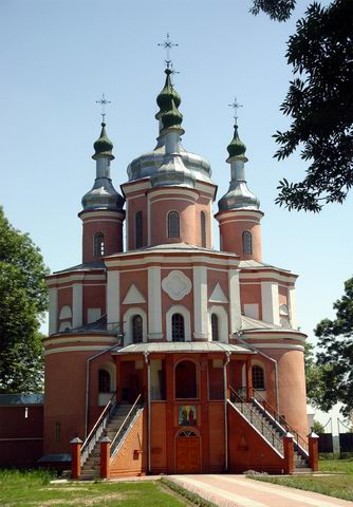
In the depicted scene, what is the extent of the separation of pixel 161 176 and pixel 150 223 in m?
2.29

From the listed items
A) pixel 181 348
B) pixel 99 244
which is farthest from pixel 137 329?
pixel 99 244

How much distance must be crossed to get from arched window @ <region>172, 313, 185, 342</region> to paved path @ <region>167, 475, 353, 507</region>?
27.7ft

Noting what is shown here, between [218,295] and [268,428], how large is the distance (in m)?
6.73

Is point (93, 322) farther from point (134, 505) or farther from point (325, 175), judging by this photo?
point (325, 175)

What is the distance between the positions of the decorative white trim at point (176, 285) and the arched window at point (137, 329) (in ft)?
5.79

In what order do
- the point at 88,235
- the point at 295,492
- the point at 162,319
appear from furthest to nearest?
the point at 88,235
the point at 162,319
the point at 295,492

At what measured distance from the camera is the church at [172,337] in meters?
28.6

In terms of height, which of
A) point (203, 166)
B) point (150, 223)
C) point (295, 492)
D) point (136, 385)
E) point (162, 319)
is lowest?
point (295, 492)

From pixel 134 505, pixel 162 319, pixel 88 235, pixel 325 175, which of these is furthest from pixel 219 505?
pixel 88 235

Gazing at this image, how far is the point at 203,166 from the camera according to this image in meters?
40.7

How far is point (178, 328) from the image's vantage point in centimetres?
3222

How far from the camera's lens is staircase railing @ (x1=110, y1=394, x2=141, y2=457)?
27.1 meters

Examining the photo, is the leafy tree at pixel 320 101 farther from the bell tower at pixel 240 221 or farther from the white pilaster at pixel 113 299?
the bell tower at pixel 240 221

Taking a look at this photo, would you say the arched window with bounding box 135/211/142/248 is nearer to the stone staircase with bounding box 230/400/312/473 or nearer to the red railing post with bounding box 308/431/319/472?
the stone staircase with bounding box 230/400/312/473
